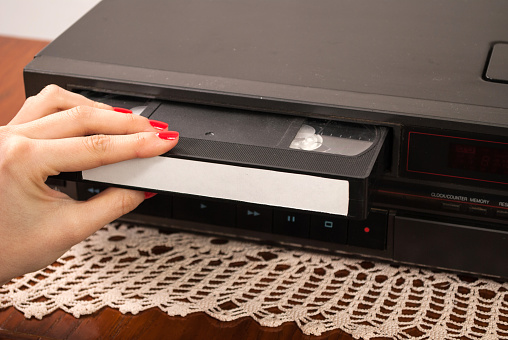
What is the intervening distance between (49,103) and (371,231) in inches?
12.2

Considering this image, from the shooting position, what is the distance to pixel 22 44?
3.86 ft

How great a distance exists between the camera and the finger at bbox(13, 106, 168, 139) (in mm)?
623

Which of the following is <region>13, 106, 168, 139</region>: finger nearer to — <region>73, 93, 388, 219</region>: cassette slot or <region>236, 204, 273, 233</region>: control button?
<region>73, 93, 388, 219</region>: cassette slot

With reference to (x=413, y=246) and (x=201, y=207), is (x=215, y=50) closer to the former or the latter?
(x=201, y=207)

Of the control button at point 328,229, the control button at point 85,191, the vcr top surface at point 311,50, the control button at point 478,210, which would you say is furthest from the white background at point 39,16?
the control button at point 478,210

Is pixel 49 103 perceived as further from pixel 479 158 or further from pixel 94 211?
pixel 479 158

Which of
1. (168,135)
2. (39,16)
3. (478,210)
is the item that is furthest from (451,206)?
(39,16)

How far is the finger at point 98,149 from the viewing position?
598mm

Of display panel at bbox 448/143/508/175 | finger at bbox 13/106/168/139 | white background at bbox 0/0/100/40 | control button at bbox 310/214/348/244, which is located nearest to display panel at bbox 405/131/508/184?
display panel at bbox 448/143/508/175

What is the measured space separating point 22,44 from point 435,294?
75 cm

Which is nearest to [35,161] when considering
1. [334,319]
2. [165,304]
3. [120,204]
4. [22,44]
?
[120,204]

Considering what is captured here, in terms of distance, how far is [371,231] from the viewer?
724 mm

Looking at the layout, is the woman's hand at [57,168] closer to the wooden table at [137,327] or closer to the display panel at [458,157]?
the wooden table at [137,327]

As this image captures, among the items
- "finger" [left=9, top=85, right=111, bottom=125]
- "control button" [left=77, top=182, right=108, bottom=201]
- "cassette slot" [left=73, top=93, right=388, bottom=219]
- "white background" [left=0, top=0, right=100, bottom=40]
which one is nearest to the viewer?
"cassette slot" [left=73, top=93, right=388, bottom=219]
